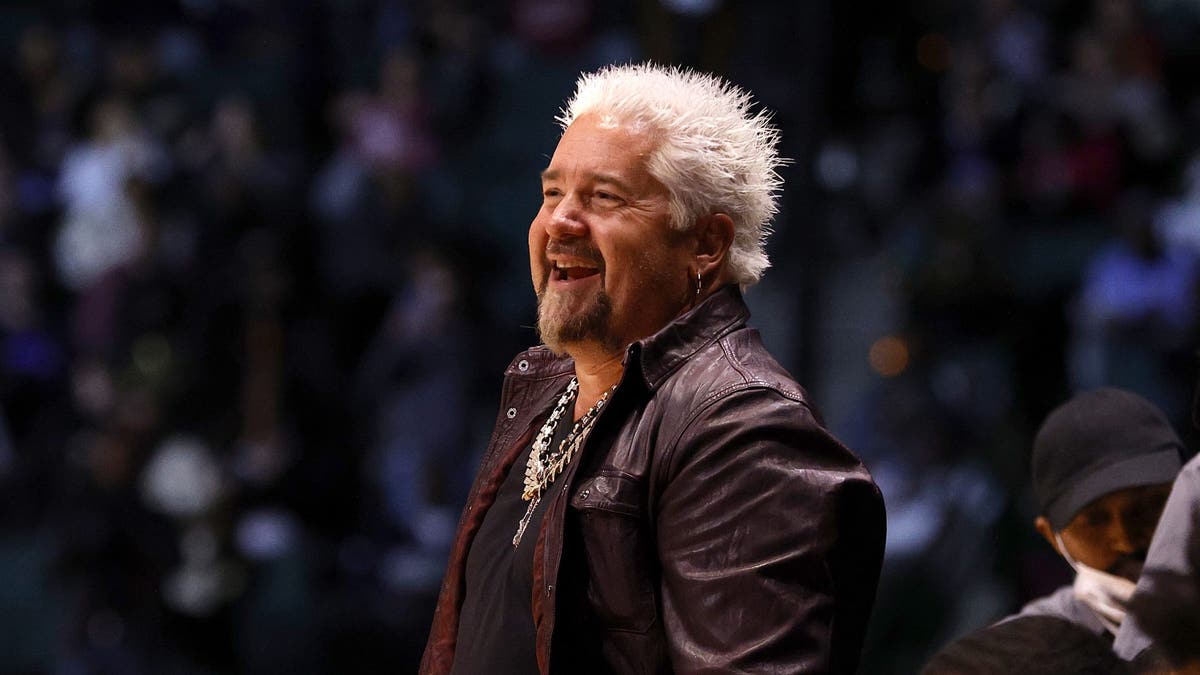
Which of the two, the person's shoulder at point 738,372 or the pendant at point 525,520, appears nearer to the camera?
the person's shoulder at point 738,372

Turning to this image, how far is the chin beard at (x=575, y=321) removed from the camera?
7.94 feet

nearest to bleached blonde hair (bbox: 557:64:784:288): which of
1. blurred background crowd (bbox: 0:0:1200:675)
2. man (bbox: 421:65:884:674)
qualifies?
man (bbox: 421:65:884:674)

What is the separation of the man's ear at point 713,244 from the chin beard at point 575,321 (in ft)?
0.51

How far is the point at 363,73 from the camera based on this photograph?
26.5ft

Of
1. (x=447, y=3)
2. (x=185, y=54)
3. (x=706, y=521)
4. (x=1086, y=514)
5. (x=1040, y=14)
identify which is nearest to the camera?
(x=706, y=521)

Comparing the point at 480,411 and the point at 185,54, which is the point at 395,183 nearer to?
the point at 480,411

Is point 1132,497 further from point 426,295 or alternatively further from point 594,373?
point 426,295

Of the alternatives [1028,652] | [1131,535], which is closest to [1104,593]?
[1131,535]

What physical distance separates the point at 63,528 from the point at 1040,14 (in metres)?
4.72

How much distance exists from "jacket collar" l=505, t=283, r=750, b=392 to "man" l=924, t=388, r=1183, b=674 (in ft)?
2.20

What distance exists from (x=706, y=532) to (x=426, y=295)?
4.93 metres

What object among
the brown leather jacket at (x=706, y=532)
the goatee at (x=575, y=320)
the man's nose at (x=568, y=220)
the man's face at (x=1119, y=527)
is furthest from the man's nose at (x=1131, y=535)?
the man's nose at (x=568, y=220)

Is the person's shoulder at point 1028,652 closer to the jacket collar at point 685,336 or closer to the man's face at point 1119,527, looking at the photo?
the man's face at point 1119,527

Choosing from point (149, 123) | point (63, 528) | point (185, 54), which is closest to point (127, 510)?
point (63, 528)
